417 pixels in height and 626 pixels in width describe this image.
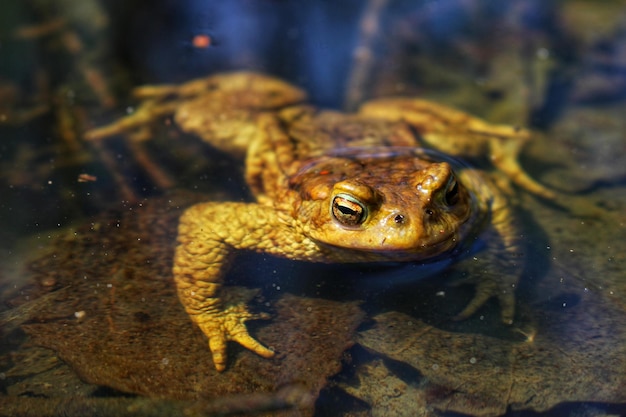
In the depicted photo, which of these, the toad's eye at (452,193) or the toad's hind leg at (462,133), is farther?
the toad's hind leg at (462,133)

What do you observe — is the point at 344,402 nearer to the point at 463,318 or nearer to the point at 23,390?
the point at 463,318

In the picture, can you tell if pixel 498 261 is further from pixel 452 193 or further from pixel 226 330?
pixel 226 330

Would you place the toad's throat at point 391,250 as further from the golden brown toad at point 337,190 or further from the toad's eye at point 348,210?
the toad's eye at point 348,210

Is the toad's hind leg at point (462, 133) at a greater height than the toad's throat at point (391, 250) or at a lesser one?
greater

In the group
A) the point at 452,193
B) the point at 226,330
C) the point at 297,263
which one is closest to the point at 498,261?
the point at 452,193

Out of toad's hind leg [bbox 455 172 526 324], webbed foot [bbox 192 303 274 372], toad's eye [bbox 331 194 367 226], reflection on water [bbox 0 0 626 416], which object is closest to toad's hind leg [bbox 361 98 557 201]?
reflection on water [bbox 0 0 626 416]

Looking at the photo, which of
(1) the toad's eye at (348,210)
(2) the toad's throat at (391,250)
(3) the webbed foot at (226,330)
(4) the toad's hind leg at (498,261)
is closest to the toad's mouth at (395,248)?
(2) the toad's throat at (391,250)

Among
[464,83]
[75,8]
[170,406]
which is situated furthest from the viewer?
[75,8]

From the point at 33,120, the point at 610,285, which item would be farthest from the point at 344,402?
the point at 33,120
